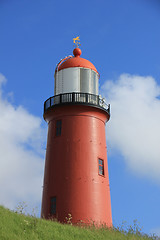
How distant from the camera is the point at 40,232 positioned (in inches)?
606

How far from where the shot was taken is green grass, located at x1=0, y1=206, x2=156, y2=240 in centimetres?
1478

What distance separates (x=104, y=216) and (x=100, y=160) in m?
3.78

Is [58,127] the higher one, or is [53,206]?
[58,127]

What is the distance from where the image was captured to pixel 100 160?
23.8 m

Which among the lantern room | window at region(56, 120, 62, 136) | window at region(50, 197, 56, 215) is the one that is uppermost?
the lantern room

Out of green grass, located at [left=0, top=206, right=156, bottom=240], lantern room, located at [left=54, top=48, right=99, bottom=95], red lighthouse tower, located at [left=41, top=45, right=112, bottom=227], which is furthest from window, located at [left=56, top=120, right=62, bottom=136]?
green grass, located at [left=0, top=206, right=156, bottom=240]

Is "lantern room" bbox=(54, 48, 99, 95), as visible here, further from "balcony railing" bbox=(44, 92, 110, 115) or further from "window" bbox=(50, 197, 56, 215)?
"window" bbox=(50, 197, 56, 215)

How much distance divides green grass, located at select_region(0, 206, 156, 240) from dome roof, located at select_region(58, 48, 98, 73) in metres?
12.2

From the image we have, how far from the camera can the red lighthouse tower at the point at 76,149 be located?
2180 centimetres

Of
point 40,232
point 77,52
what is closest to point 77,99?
point 77,52

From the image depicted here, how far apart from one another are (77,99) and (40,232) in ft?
36.1

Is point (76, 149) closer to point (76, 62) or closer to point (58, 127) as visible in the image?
point (58, 127)

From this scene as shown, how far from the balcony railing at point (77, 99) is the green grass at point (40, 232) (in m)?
9.22

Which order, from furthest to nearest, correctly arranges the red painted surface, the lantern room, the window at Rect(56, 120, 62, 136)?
1. the lantern room
2. the window at Rect(56, 120, 62, 136)
3. the red painted surface
